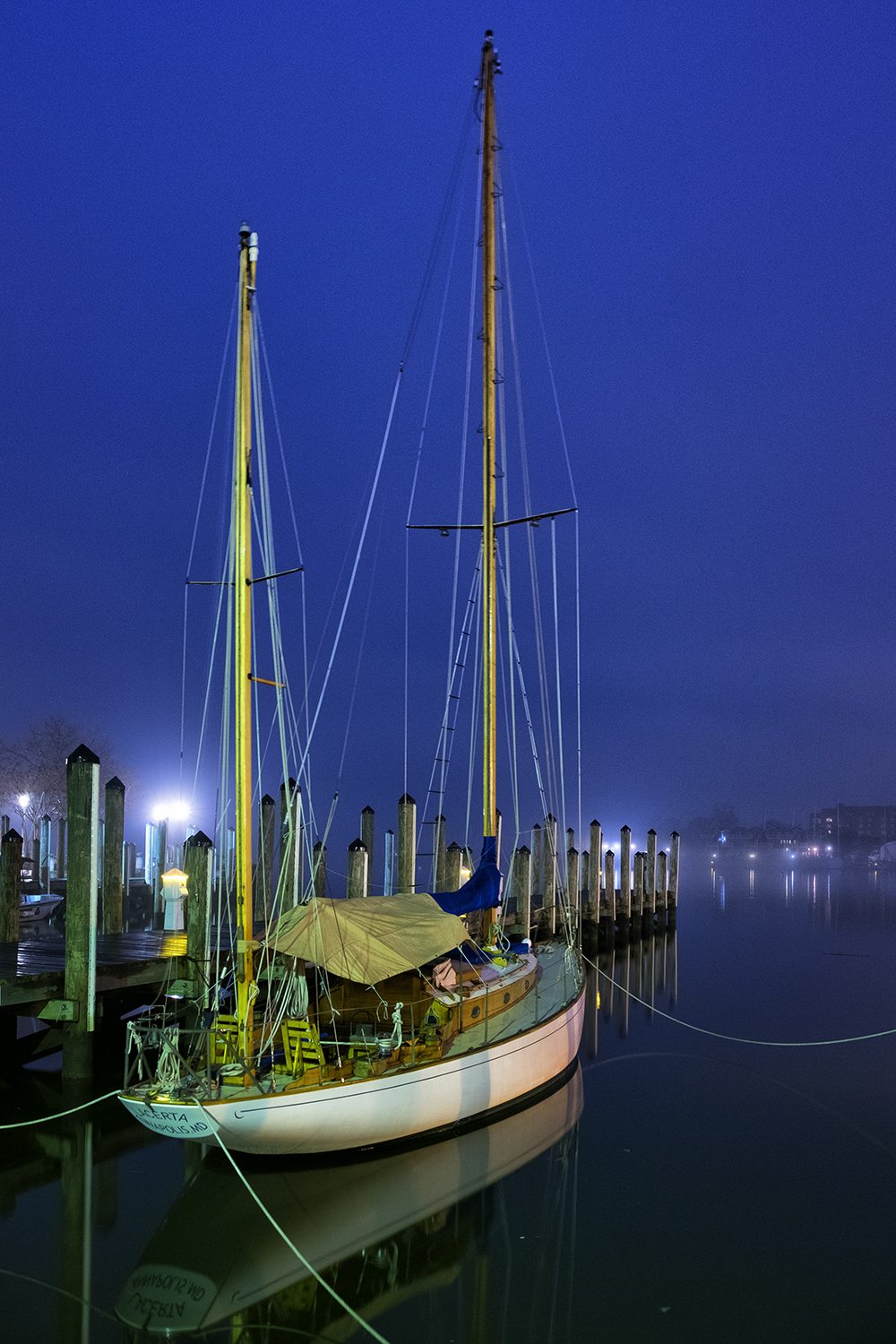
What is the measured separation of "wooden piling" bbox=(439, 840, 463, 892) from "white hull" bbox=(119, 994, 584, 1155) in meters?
9.79

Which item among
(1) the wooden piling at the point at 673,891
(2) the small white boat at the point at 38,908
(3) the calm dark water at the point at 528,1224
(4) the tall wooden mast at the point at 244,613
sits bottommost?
(1) the wooden piling at the point at 673,891

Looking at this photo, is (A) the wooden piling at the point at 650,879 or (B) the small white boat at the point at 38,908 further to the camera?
(A) the wooden piling at the point at 650,879

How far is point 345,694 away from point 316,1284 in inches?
4317

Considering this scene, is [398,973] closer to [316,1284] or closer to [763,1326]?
[316,1284]

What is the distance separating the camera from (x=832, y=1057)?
18719 mm

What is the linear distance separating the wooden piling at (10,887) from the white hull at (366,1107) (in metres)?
7.55

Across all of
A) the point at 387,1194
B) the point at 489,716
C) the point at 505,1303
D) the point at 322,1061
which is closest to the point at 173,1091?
the point at 322,1061

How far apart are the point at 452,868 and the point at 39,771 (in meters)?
33.2

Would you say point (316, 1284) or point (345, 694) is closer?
point (316, 1284)

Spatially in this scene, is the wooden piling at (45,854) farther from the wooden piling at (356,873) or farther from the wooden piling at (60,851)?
the wooden piling at (356,873)

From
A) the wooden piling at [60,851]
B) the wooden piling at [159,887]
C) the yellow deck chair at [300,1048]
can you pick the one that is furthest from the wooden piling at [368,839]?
the wooden piling at [60,851]

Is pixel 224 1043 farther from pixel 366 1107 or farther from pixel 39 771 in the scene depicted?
pixel 39 771

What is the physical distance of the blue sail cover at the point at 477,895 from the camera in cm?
1517

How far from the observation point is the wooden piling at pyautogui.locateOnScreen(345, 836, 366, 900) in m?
21.0
